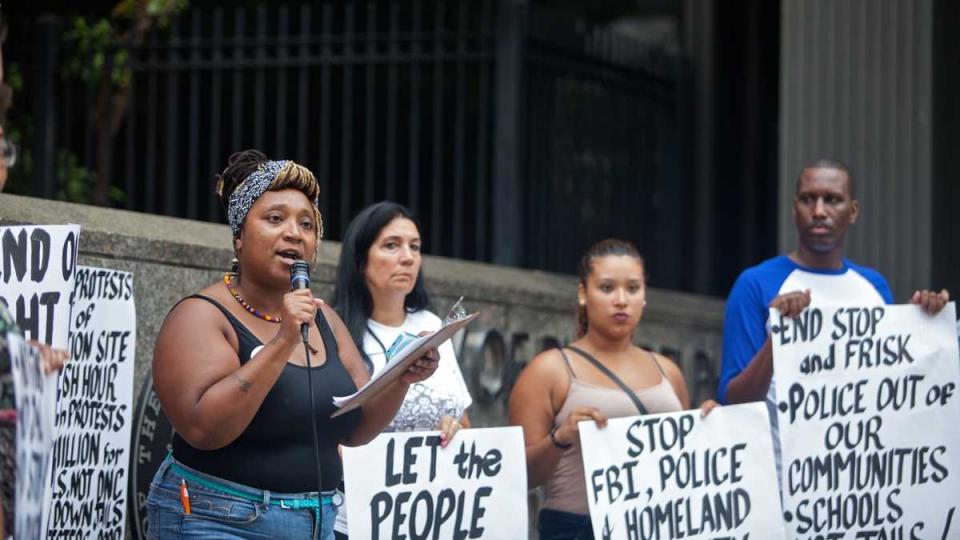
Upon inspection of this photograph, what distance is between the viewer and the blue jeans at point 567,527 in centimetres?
627

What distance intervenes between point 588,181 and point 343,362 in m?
5.97

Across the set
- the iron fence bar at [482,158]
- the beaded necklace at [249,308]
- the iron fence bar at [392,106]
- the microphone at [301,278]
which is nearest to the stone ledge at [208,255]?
the iron fence bar at [482,158]

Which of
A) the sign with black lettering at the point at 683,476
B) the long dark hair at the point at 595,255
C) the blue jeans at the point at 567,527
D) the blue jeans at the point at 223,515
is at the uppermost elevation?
the long dark hair at the point at 595,255

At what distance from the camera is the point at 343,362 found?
505 cm

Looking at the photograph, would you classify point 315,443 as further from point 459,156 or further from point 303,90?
point 459,156

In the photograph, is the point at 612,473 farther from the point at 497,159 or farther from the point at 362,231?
the point at 497,159

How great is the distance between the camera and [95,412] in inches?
227

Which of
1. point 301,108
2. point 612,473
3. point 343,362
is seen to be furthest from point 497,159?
point 343,362

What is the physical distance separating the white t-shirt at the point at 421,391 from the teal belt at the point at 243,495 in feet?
3.62

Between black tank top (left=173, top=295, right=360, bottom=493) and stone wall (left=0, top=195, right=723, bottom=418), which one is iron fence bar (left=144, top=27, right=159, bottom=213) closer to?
stone wall (left=0, top=195, right=723, bottom=418)

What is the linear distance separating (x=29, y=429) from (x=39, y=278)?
116 centimetres

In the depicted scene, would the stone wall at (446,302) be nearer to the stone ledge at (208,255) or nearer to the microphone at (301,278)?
the stone ledge at (208,255)

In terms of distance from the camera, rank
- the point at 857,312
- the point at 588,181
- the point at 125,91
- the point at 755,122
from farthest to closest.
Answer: the point at 755,122, the point at 588,181, the point at 125,91, the point at 857,312

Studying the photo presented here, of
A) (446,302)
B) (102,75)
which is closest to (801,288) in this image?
(446,302)
